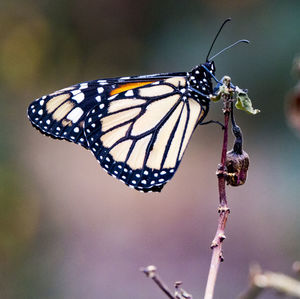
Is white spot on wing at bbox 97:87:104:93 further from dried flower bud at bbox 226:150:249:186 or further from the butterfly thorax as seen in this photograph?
dried flower bud at bbox 226:150:249:186

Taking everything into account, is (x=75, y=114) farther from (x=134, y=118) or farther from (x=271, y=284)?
(x=271, y=284)

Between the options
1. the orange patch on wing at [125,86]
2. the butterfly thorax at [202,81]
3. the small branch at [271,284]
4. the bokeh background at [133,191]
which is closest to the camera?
the small branch at [271,284]

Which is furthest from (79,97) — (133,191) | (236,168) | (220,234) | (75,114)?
(133,191)

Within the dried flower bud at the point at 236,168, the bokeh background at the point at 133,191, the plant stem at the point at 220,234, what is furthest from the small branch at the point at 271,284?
the bokeh background at the point at 133,191

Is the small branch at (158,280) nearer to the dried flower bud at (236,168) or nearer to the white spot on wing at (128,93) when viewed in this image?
the dried flower bud at (236,168)

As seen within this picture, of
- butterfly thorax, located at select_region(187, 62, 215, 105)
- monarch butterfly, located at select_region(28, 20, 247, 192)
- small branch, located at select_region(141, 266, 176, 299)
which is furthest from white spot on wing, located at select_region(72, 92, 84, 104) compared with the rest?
small branch, located at select_region(141, 266, 176, 299)
